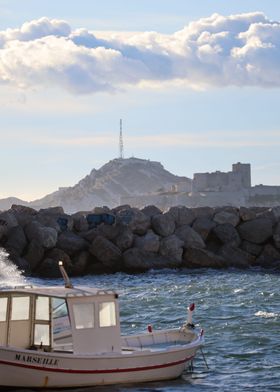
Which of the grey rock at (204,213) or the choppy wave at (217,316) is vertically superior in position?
the grey rock at (204,213)

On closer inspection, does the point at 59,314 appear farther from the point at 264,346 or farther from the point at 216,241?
the point at 216,241

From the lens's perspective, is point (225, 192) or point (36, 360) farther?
point (225, 192)

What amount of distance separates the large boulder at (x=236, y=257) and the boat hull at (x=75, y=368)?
27828mm

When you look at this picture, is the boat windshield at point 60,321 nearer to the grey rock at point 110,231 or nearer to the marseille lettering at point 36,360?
the marseille lettering at point 36,360

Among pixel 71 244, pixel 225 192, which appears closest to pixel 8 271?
pixel 71 244

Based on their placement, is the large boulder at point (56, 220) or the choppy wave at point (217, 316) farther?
the large boulder at point (56, 220)

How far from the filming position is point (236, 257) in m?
50.2

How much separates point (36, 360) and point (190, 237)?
29604 millimetres

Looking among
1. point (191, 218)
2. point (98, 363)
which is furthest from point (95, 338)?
point (191, 218)

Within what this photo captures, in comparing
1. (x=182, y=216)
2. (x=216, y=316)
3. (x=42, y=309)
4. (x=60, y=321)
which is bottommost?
(x=216, y=316)

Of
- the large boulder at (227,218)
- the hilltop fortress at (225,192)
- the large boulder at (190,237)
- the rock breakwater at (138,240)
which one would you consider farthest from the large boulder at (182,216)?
the hilltop fortress at (225,192)

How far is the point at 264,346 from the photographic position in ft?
86.9

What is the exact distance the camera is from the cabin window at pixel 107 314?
2183 centimetres

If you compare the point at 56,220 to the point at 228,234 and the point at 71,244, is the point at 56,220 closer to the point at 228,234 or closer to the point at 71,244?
the point at 71,244
